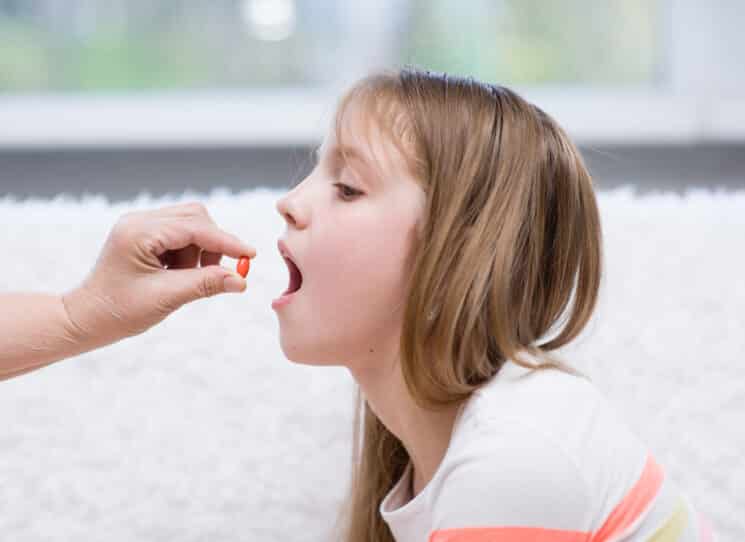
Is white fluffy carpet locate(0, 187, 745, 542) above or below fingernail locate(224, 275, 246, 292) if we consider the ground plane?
below

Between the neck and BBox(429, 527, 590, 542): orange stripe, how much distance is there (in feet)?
0.46

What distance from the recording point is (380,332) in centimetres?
85

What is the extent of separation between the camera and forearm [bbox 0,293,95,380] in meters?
0.87

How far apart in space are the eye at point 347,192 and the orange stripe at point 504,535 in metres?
0.29

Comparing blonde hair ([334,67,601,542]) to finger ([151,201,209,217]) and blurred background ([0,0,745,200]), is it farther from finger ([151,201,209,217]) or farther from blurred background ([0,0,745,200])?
blurred background ([0,0,745,200])

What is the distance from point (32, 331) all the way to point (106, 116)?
810 mm

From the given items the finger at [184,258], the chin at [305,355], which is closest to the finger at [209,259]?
the finger at [184,258]

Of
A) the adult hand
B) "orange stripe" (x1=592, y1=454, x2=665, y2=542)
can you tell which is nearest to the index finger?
the adult hand

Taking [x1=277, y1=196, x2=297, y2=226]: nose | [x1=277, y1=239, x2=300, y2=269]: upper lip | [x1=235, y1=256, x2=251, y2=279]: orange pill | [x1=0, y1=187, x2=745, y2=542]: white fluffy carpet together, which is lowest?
[x1=0, y1=187, x2=745, y2=542]: white fluffy carpet

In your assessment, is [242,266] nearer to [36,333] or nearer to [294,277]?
[294,277]

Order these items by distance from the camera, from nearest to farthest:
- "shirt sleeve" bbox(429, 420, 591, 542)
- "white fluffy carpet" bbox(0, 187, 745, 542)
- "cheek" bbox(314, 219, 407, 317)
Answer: "shirt sleeve" bbox(429, 420, 591, 542) < "cheek" bbox(314, 219, 407, 317) < "white fluffy carpet" bbox(0, 187, 745, 542)

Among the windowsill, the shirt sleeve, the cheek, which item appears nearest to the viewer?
the shirt sleeve

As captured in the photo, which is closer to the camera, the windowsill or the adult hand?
the adult hand

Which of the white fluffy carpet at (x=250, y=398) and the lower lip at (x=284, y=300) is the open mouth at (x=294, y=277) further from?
the white fluffy carpet at (x=250, y=398)
